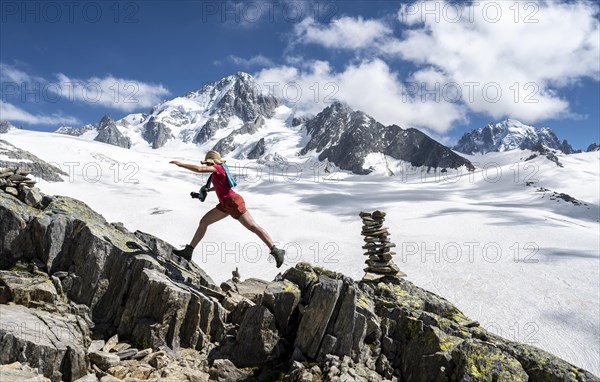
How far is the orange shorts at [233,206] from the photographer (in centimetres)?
1090

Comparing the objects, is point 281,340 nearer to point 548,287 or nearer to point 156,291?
point 156,291

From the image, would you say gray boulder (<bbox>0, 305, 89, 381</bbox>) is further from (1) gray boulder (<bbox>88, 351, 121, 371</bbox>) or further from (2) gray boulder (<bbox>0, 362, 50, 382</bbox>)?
(2) gray boulder (<bbox>0, 362, 50, 382</bbox>)

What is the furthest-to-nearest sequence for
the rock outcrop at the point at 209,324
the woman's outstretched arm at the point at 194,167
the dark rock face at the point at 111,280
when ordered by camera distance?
the dark rock face at the point at 111,280, the rock outcrop at the point at 209,324, the woman's outstretched arm at the point at 194,167

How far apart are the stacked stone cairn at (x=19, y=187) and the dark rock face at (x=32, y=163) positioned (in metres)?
104

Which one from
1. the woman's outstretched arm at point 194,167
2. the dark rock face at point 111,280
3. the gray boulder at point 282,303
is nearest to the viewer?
the woman's outstretched arm at point 194,167

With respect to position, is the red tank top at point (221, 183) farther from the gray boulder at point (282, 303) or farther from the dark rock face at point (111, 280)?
the gray boulder at point (282, 303)

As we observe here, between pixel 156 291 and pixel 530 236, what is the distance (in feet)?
210

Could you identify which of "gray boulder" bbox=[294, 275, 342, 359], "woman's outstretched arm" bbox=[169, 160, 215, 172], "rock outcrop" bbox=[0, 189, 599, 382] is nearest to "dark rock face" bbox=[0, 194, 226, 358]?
"rock outcrop" bbox=[0, 189, 599, 382]

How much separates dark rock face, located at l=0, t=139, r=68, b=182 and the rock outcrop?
10709 cm

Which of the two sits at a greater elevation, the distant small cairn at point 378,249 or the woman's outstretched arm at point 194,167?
the woman's outstretched arm at point 194,167

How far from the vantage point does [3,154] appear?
111 m

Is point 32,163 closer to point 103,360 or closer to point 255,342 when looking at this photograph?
point 103,360

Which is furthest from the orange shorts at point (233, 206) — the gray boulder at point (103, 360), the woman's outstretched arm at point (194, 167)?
the gray boulder at point (103, 360)

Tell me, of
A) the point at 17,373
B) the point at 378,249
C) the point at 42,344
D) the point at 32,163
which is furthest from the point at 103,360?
the point at 32,163
